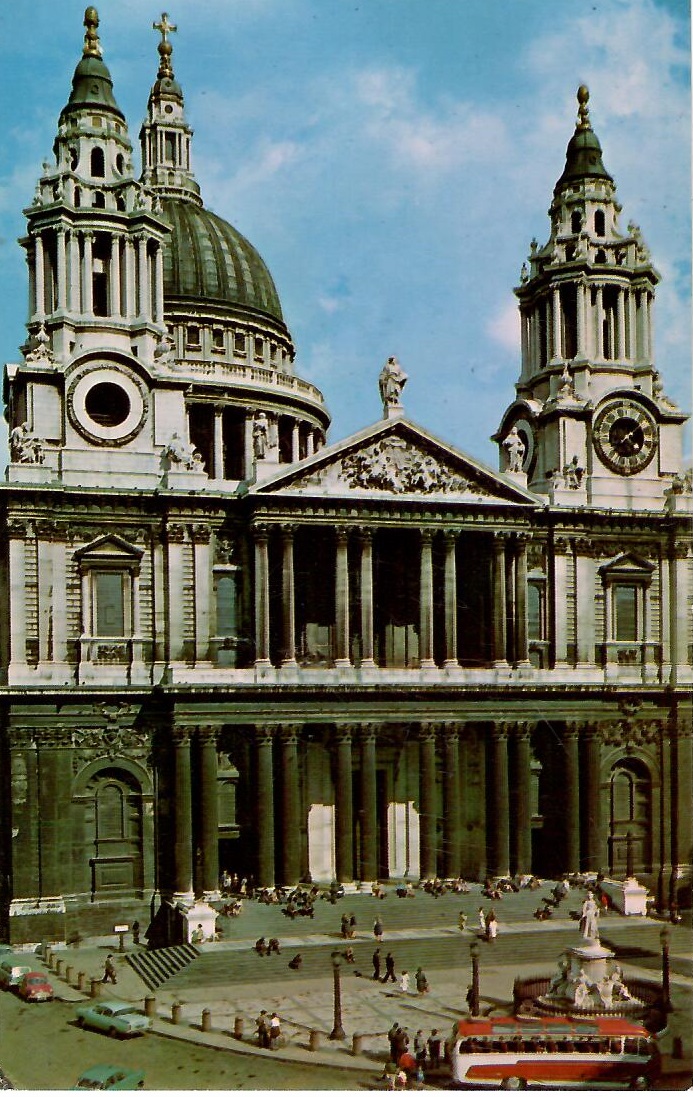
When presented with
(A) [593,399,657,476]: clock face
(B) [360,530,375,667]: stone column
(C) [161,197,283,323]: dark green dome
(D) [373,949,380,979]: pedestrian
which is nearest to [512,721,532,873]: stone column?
(B) [360,530,375,667]: stone column

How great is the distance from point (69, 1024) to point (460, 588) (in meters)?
25.3

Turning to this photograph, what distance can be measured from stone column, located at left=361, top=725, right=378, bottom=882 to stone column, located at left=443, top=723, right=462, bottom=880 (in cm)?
299

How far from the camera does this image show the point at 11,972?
45625mm

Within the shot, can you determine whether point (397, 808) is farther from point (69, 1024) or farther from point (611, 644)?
point (69, 1024)

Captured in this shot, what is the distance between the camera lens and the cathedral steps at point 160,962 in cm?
4600

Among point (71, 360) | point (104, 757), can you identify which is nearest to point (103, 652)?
point (104, 757)

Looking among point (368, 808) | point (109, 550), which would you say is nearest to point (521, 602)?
point (368, 808)

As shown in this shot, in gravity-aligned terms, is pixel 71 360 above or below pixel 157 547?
above

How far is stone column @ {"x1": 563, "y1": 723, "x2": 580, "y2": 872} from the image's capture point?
56.6 meters

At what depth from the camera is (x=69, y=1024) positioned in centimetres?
4131

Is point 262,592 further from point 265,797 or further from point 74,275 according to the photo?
point 74,275

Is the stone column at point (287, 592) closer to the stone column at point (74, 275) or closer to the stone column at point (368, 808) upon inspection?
the stone column at point (368, 808)

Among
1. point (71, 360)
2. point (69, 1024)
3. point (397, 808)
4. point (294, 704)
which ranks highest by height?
point (71, 360)

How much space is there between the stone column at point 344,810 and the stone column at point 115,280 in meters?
18.8
